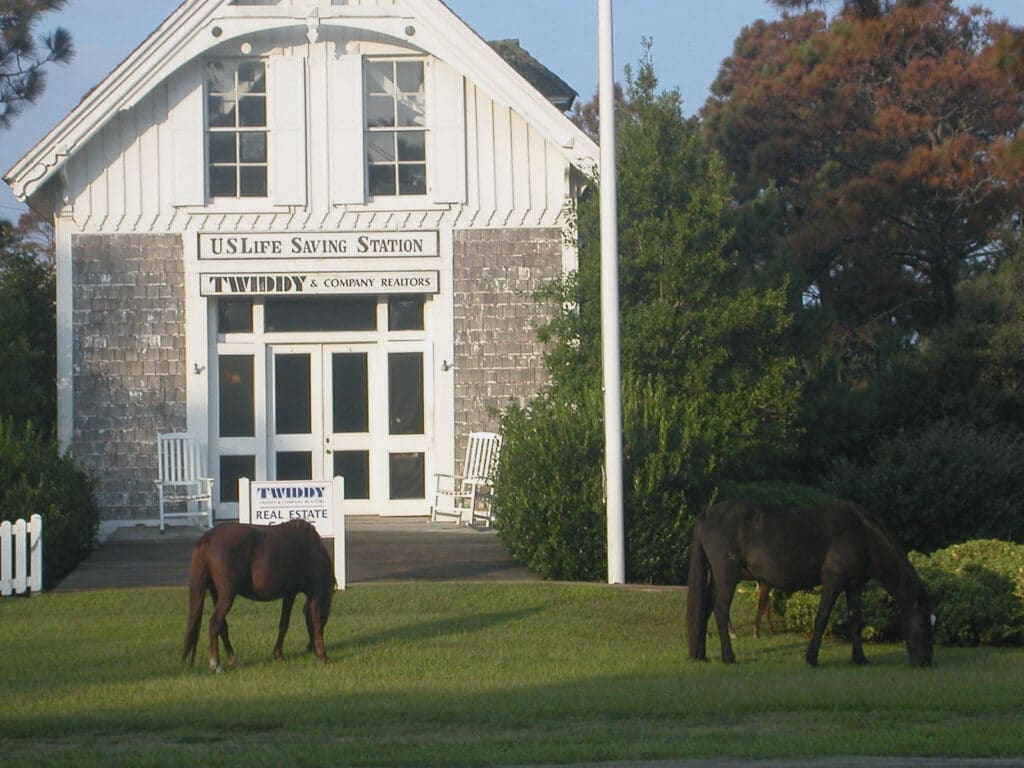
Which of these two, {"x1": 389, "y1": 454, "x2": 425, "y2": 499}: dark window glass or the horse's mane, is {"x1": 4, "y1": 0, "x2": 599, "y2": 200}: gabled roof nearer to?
{"x1": 389, "y1": 454, "x2": 425, "y2": 499}: dark window glass

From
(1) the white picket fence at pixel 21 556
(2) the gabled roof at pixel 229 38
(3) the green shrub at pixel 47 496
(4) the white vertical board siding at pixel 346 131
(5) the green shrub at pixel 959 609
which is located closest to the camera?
(5) the green shrub at pixel 959 609

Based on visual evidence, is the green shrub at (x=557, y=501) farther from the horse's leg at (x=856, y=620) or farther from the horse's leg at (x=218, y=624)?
the horse's leg at (x=218, y=624)

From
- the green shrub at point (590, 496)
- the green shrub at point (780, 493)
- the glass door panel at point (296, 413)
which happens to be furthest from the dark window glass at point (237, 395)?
the green shrub at point (780, 493)

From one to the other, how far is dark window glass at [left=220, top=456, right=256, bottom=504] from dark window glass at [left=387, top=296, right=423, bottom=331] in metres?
2.56

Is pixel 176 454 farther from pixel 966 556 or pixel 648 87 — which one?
pixel 966 556

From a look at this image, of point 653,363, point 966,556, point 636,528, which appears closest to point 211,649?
point 636,528

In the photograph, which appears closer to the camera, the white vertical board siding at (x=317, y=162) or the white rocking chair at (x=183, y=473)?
the white rocking chair at (x=183, y=473)

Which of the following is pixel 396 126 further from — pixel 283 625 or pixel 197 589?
pixel 197 589

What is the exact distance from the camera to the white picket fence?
44.5 feet

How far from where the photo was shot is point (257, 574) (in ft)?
34.2

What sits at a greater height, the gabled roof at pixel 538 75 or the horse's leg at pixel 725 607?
the gabled roof at pixel 538 75

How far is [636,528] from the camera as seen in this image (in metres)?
14.8

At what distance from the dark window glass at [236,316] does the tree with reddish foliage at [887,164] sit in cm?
895

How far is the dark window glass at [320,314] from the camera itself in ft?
61.9
